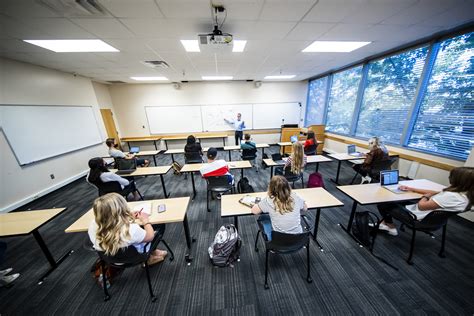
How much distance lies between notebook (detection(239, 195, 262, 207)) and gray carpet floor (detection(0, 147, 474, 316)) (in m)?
0.77

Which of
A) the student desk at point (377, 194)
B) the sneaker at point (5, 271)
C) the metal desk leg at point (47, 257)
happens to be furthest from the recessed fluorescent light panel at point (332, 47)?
the sneaker at point (5, 271)

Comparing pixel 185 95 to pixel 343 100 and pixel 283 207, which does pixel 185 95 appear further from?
pixel 283 207

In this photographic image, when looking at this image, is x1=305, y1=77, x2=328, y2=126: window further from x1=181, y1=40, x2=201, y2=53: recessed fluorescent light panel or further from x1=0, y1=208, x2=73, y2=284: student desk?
x1=0, y1=208, x2=73, y2=284: student desk

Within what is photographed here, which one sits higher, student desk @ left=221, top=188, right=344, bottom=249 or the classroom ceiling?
the classroom ceiling

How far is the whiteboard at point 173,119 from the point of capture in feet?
22.9

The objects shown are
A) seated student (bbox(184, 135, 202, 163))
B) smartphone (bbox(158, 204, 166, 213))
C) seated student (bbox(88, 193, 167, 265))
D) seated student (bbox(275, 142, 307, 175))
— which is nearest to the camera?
seated student (bbox(88, 193, 167, 265))

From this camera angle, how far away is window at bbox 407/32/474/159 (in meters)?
2.66

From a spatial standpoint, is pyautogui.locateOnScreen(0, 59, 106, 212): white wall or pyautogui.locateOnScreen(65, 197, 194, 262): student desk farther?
pyautogui.locateOnScreen(0, 59, 106, 212): white wall

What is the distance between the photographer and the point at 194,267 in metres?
1.96

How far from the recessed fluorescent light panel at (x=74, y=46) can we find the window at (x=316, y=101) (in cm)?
696

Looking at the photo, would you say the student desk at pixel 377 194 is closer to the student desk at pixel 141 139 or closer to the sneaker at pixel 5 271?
the sneaker at pixel 5 271

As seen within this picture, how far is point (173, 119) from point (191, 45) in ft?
15.1

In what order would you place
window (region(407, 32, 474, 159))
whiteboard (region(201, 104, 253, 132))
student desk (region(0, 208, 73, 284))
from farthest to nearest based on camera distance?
whiteboard (region(201, 104, 253, 132)), window (region(407, 32, 474, 159)), student desk (region(0, 208, 73, 284))

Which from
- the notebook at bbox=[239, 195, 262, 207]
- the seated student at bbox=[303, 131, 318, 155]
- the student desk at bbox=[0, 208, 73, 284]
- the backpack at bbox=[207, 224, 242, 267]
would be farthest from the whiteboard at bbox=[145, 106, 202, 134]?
the backpack at bbox=[207, 224, 242, 267]
